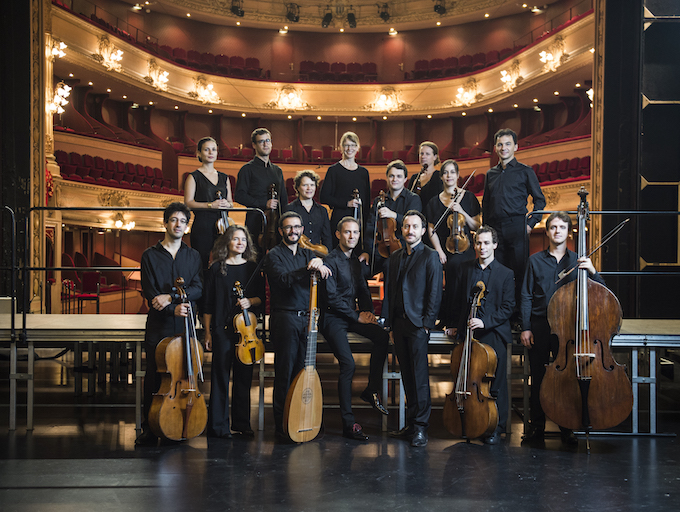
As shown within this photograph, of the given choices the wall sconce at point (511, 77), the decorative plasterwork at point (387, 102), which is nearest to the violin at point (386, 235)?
the wall sconce at point (511, 77)

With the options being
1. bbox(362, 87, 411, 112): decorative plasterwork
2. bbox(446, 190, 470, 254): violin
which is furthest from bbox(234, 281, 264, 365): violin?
bbox(362, 87, 411, 112): decorative plasterwork

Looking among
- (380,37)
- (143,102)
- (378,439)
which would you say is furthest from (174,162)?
(378,439)

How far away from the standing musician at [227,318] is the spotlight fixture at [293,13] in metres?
14.0

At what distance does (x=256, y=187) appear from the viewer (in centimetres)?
461

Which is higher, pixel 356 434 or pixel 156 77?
pixel 156 77

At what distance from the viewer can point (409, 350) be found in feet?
13.0

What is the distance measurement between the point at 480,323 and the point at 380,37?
49.6ft

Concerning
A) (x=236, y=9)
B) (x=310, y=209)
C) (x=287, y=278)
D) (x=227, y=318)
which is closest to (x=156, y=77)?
(x=236, y=9)

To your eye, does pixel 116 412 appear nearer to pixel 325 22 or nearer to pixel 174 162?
pixel 174 162

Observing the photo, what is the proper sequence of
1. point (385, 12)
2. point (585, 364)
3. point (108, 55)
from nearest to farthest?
point (585, 364), point (108, 55), point (385, 12)

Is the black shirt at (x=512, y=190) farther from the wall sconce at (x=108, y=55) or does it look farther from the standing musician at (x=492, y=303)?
the wall sconce at (x=108, y=55)

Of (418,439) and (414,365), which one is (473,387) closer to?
(414,365)

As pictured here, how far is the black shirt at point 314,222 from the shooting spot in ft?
14.5

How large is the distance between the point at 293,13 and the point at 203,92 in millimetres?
3290
